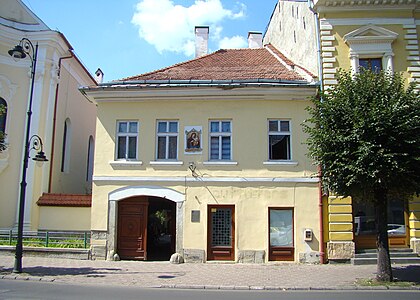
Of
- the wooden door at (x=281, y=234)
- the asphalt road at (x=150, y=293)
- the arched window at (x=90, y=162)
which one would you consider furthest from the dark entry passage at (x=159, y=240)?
the arched window at (x=90, y=162)

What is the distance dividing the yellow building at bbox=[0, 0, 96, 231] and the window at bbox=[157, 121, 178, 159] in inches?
155

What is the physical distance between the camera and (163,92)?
15.6m

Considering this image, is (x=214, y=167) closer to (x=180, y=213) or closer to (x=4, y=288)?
(x=180, y=213)

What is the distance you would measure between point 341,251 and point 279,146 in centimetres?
450

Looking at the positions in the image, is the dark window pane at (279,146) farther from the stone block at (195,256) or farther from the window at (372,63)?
the stone block at (195,256)

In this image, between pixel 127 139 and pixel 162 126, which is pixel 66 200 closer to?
pixel 127 139

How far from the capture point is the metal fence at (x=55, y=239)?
50.1 ft

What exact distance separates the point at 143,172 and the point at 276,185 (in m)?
5.20

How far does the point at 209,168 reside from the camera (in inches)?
603

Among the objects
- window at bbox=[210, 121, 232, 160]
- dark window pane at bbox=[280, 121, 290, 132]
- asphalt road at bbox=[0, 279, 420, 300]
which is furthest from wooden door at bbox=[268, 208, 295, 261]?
asphalt road at bbox=[0, 279, 420, 300]

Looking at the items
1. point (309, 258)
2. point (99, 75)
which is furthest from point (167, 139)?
point (99, 75)

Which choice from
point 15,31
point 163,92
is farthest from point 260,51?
point 15,31

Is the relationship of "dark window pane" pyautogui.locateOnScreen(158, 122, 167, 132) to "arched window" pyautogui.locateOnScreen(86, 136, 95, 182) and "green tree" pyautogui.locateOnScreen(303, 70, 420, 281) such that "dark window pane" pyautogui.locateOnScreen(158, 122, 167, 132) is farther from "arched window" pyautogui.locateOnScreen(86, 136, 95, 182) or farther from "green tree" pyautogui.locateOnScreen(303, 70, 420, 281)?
"arched window" pyautogui.locateOnScreen(86, 136, 95, 182)

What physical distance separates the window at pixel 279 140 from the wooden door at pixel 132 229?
544 cm
